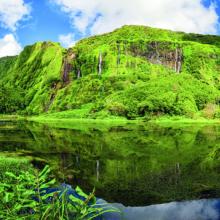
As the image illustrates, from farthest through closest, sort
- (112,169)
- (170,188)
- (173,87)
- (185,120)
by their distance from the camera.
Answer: (173,87) → (185,120) → (112,169) → (170,188)

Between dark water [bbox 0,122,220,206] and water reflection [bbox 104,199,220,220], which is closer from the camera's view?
water reflection [bbox 104,199,220,220]

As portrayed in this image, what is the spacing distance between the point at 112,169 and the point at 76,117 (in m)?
131

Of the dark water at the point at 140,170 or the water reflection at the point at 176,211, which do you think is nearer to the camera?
the water reflection at the point at 176,211

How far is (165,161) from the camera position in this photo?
39.2 metres

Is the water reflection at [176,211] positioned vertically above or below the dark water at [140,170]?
below

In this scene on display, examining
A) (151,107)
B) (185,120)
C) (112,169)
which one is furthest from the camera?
(151,107)

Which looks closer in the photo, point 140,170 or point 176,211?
point 176,211

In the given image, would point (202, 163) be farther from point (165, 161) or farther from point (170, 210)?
point (170, 210)

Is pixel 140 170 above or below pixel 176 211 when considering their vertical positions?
above

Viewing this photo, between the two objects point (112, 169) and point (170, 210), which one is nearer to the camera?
point (170, 210)

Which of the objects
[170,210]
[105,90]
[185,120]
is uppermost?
[105,90]

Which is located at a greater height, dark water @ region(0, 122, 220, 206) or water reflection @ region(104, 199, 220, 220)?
dark water @ region(0, 122, 220, 206)

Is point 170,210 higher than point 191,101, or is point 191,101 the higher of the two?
point 191,101

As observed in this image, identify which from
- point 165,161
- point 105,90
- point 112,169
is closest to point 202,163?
point 165,161
